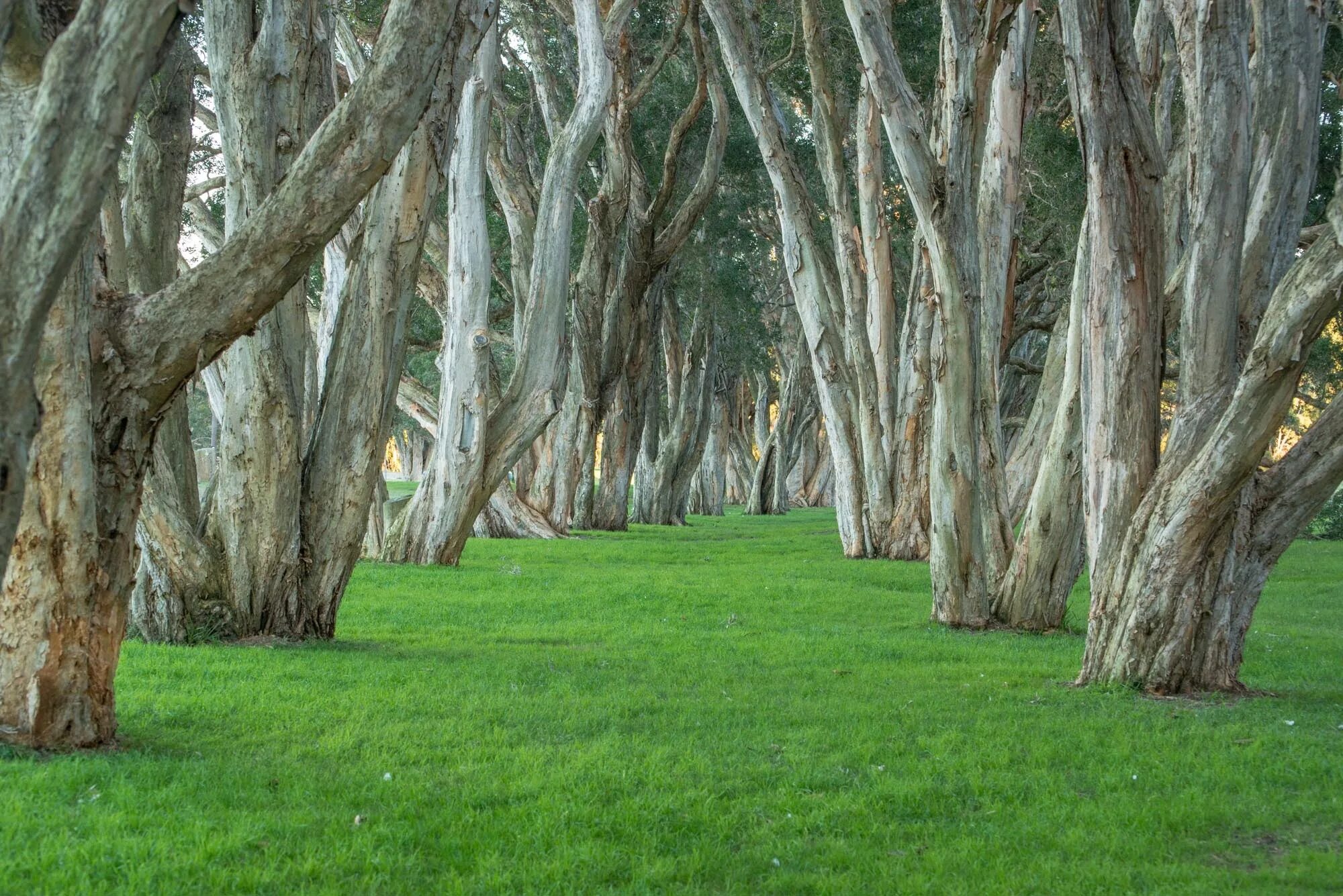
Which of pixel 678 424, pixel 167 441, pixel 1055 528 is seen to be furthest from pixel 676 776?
pixel 678 424

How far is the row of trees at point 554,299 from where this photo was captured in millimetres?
4996

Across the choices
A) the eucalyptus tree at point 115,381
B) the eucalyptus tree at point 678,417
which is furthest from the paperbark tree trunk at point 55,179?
the eucalyptus tree at point 678,417

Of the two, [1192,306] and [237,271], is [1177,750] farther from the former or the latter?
[237,271]

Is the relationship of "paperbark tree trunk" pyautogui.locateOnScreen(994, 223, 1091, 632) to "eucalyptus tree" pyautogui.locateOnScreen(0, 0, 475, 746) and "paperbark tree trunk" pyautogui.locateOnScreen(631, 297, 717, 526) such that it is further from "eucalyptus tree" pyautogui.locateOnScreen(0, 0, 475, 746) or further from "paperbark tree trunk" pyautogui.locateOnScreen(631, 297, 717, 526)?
"paperbark tree trunk" pyautogui.locateOnScreen(631, 297, 717, 526)

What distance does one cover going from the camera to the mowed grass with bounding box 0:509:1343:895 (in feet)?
13.3

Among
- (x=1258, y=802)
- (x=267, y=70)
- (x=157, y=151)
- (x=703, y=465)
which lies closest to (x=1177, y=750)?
(x=1258, y=802)

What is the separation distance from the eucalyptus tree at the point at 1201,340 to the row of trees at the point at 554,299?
21mm

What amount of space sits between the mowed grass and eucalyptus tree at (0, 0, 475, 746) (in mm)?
366

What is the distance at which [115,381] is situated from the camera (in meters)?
5.06

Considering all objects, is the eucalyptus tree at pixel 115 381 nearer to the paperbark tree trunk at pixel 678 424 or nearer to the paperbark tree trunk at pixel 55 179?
the paperbark tree trunk at pixel 55 179

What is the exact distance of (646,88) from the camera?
20.5 meters

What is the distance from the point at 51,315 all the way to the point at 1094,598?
19.0 ft

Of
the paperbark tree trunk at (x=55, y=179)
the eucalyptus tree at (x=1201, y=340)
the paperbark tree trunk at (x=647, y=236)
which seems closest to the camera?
the paperbark tree trunk at (x=55, y=179)

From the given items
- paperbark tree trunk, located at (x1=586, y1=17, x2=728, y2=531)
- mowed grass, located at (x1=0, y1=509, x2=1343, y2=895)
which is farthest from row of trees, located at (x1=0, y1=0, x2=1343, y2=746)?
paperbark tree trunk, located at (x1=586, y1=17, x2=728, y2=531)
